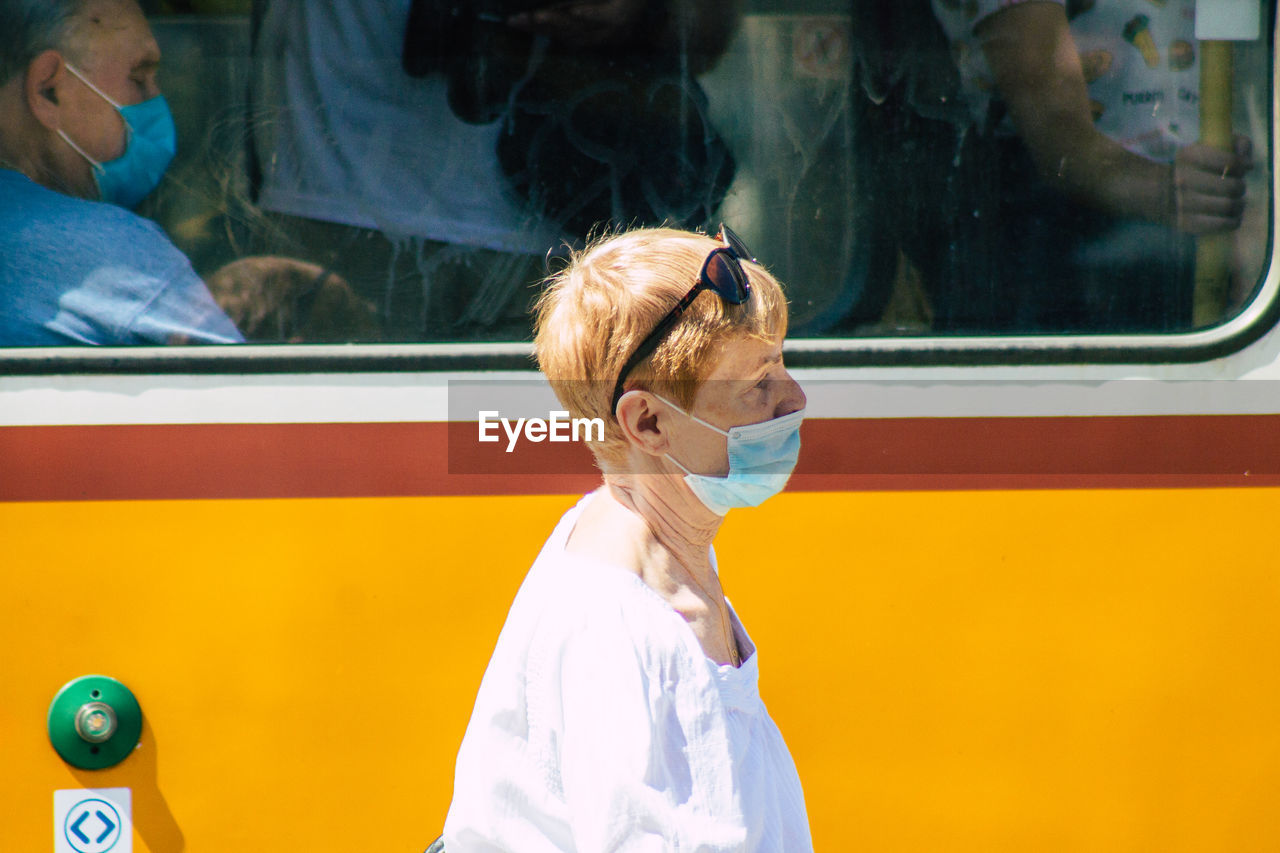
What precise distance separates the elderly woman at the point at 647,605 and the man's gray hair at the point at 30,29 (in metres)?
1.05

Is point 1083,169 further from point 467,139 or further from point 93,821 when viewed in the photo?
point 93,821

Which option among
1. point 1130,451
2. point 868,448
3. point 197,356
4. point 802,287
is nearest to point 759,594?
point 868,448

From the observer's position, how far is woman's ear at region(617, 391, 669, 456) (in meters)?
1.25

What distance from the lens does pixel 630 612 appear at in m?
1.14

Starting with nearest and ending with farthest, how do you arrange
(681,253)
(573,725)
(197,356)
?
(573,725) → (681,253) → (197,356)

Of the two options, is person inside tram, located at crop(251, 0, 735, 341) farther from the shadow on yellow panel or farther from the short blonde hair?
the short blonde hair

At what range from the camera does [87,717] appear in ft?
5.65

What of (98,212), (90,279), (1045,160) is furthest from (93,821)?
(1045,160)

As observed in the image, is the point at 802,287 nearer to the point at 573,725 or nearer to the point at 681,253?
the point at 681,253

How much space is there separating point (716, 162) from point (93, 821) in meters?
1.51

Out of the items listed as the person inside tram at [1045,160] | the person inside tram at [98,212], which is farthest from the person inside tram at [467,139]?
the person inside tram at [1045,160]

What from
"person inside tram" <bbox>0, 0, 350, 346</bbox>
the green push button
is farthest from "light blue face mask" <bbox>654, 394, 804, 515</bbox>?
the green push button

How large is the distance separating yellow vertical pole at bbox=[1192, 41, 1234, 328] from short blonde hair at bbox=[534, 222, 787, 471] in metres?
1.00

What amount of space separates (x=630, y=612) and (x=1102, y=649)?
1.09 meters
